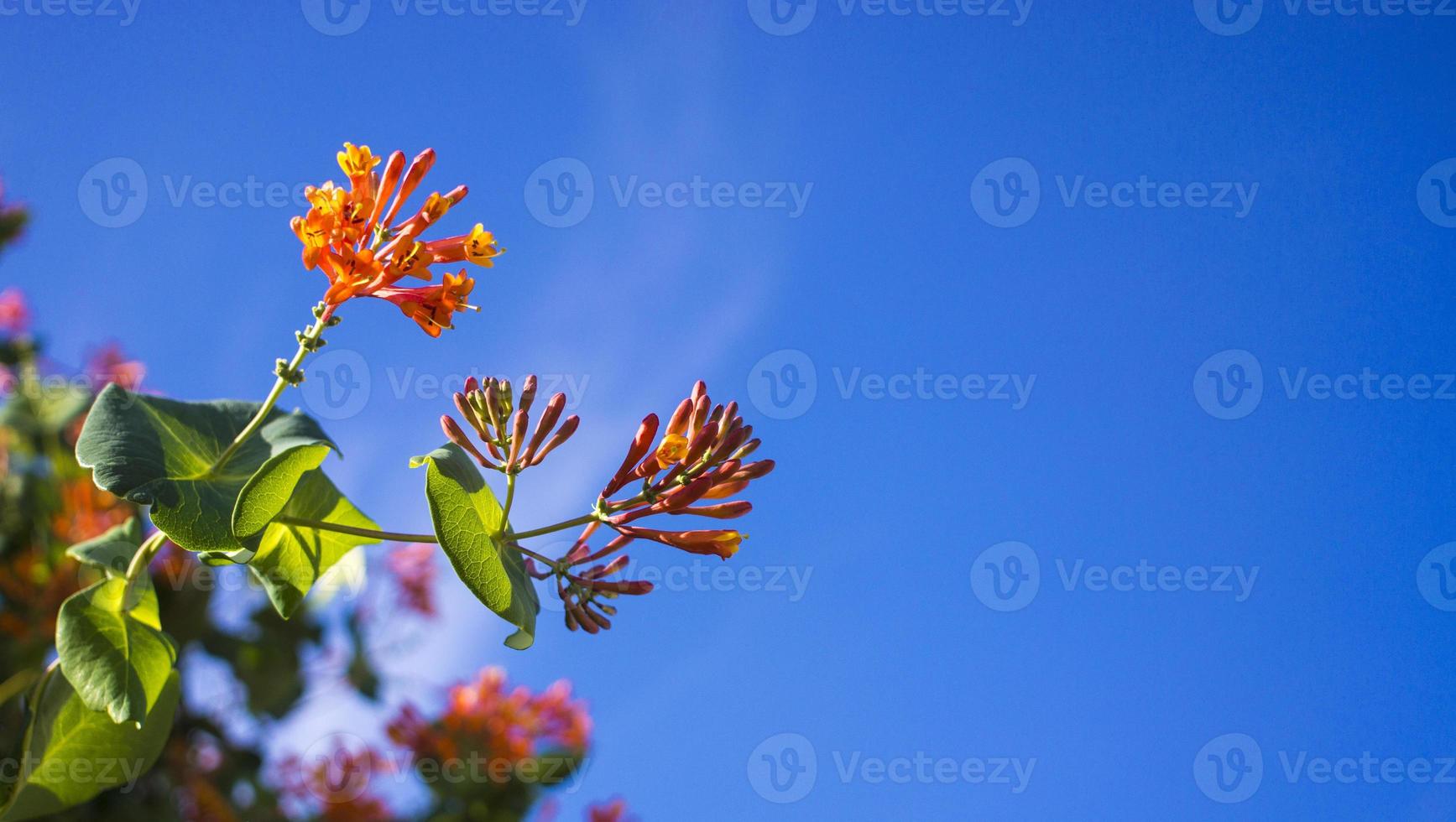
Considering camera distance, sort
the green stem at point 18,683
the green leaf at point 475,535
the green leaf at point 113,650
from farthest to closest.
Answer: the green stem at point 18,683, the green leaf at point 113,650, the green leaf at point 475,535

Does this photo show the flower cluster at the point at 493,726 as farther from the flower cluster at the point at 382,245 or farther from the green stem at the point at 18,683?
the flower cluster at the point at 382,245

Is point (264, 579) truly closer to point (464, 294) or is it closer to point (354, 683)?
point (464, 294)

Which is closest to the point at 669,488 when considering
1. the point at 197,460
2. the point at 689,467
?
the point at 689,467

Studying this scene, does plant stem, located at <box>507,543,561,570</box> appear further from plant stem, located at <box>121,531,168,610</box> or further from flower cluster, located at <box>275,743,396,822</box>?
flower cluster, located at <box>275,743,396,822</box>

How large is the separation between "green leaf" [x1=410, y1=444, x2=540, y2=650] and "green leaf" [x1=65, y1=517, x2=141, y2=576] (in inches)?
31.7

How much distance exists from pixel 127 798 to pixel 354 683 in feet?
5.35

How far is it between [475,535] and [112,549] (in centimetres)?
95

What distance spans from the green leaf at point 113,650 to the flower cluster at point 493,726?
398cm

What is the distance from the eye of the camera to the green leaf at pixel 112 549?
226 centimetres

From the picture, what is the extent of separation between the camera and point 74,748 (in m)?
2.34

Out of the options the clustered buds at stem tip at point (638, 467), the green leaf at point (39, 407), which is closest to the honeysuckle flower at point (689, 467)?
the clustered buds at stem tip at point (638, 467)

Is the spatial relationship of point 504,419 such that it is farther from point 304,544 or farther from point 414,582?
point 414,582

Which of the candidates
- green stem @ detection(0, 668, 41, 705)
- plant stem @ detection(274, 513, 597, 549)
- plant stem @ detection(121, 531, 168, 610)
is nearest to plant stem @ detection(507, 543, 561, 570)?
plant stem @ detection(274, 513, 597, 549)

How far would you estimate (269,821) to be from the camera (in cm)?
561
